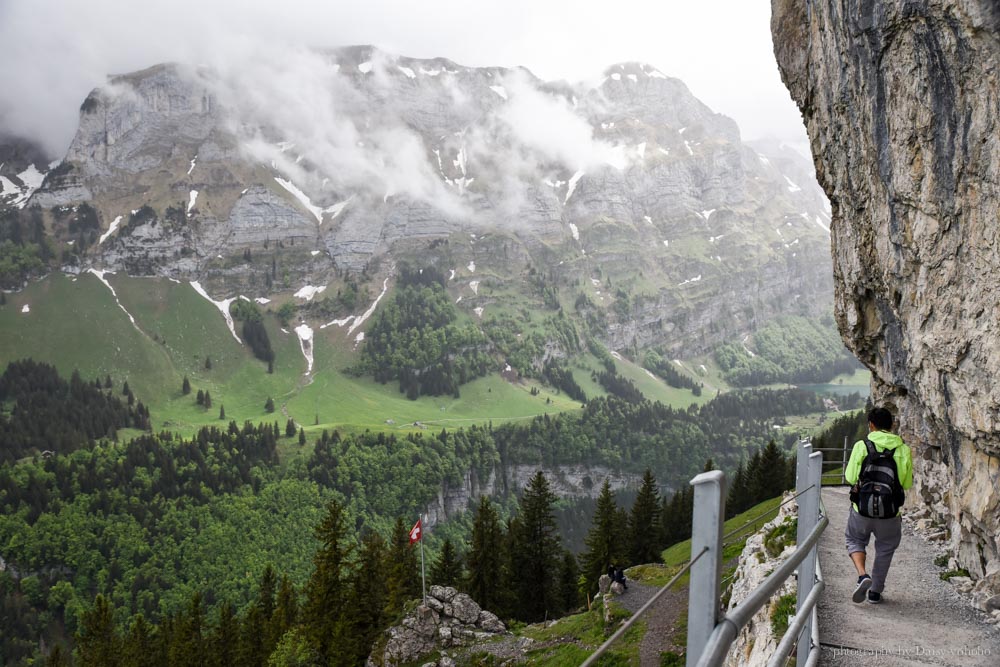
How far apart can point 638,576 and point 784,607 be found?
32.0m

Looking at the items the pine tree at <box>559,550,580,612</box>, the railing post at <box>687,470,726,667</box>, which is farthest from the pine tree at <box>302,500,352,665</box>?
the railing post at <box>687,470,726,667</box>

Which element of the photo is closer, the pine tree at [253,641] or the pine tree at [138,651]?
the pine tree at [138,651]

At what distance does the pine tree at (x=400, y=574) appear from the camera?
45781mm

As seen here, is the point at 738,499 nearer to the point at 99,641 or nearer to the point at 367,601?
the point at 367,601

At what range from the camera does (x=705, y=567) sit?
3287mm

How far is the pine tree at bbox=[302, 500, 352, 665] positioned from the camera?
133 ft

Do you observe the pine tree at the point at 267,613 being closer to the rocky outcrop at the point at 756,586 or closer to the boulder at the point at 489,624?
the boulder at the point at 489,624

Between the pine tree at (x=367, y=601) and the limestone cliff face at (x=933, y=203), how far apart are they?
1512 inches

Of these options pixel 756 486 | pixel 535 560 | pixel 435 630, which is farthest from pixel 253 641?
pixel 756 486

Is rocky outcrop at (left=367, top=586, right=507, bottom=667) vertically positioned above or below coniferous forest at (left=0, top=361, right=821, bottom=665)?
above

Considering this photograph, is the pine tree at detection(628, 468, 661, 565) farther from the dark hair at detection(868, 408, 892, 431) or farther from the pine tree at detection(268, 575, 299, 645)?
the dark hair at detection(868, 408, 892, 431)

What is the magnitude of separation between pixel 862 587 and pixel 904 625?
2.54 feet

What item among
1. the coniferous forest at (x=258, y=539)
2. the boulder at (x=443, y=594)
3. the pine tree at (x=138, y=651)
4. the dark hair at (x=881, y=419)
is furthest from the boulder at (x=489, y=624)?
the dark hair at (x=881, y=419)

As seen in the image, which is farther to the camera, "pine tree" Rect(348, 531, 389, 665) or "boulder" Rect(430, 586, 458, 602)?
"pine tree" Rect(348, 531, 389, 665)
